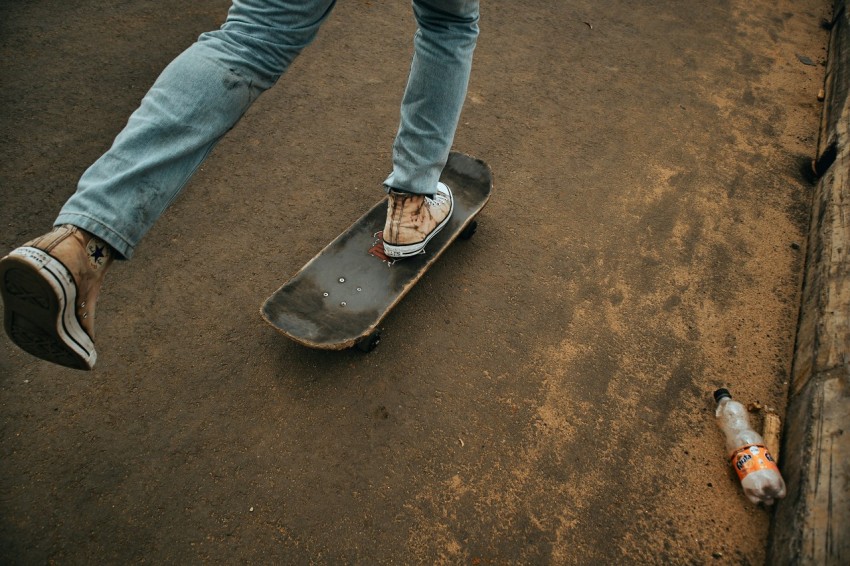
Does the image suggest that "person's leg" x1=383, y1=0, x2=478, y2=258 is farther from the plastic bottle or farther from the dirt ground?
the plastic bottle

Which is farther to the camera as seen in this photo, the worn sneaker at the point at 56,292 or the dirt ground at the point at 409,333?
the dirt ground at the point at 409,333

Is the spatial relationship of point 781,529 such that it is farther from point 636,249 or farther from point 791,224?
point 791,224

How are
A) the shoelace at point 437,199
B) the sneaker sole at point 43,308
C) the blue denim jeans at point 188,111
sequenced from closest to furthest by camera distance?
1. the sneaker sole at point 43,308
2. the blue denim jeans at point 188,111
3. the shoelace at point 437,199

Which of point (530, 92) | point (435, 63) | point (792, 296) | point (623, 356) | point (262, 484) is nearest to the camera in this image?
point (262, 484)

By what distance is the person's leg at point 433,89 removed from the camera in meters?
1.84

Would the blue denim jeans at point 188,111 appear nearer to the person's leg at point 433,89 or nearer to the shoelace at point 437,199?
the person's leg at point 433,89

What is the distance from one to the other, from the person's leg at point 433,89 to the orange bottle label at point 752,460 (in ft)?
4.97

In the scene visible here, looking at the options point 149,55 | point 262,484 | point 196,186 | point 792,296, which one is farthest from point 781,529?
point 149,55

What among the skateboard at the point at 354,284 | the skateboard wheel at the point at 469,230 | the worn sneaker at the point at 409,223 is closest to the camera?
the skateboard at the point at 354,284

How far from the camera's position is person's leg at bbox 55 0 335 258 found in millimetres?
1362

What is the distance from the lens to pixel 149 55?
131 inches

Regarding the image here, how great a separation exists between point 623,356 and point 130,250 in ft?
6.12

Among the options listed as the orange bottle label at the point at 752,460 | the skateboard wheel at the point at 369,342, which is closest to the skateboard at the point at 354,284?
the skateboard wheel at the point at 369,342

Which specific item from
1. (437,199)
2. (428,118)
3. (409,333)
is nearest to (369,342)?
(409,333)
